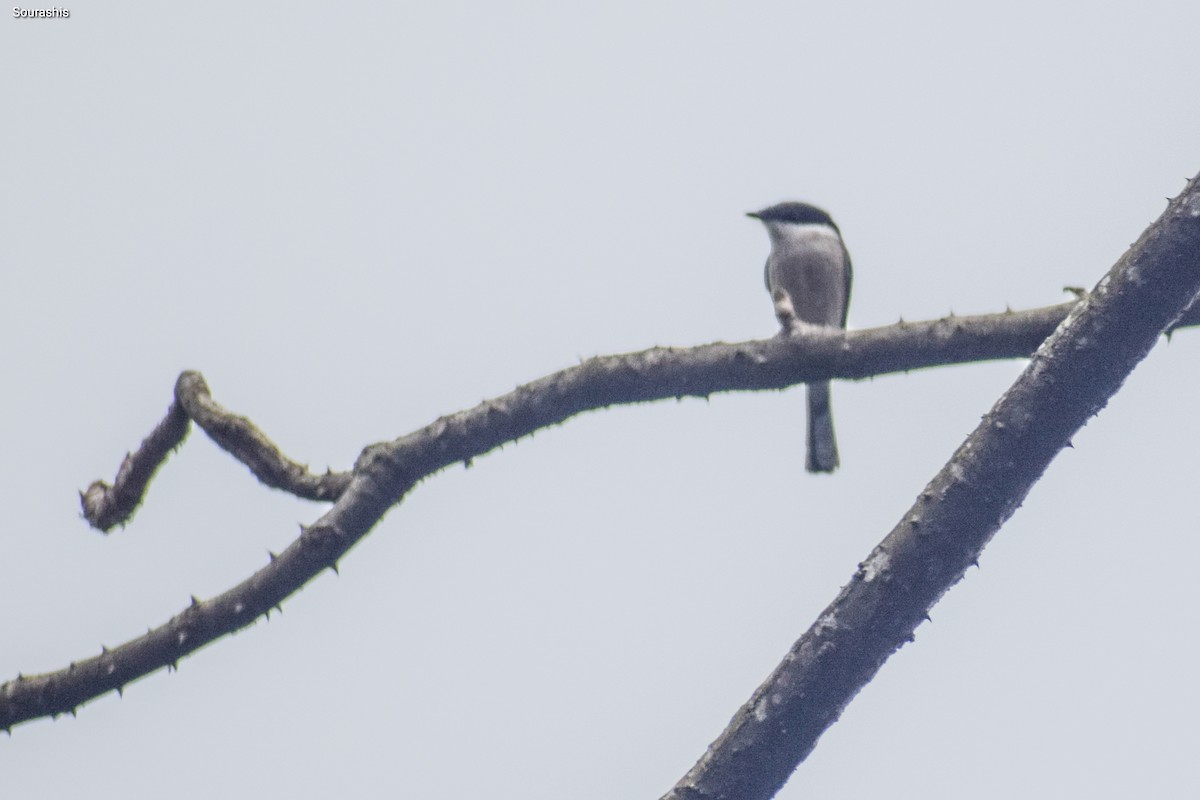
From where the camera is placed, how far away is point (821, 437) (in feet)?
28.6

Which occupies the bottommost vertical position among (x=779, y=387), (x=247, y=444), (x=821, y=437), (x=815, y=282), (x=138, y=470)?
(x=138, y=470)

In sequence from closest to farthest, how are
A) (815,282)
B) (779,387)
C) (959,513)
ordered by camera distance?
(959,513) → (779,387) → (815,282)

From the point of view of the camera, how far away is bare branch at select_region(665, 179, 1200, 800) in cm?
319

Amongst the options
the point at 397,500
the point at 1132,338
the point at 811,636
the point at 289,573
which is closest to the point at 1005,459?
the point at 1132,338

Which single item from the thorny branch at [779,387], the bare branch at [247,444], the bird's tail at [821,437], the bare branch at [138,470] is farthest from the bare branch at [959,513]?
the bird's tail at [821,437]

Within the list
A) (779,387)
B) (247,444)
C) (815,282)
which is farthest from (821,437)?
(247,444)

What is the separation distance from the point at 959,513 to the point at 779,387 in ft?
3.42

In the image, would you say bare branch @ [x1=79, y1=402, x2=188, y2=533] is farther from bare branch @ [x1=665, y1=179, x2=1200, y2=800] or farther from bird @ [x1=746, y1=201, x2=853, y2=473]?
bird @ [x1=746, y1=201, x2=853, y2=473]

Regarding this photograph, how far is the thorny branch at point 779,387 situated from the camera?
325 cm

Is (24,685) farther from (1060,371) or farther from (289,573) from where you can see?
(1060,371)

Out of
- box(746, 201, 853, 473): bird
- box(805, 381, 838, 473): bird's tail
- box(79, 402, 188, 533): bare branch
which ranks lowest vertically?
box(79, 402, 188, 533): bare branch

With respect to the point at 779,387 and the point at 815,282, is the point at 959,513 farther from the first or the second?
the point at 815,282

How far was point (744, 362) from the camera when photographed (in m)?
4.26

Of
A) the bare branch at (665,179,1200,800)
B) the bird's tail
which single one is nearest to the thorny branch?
the bare branch at (665,179,1200,800)
